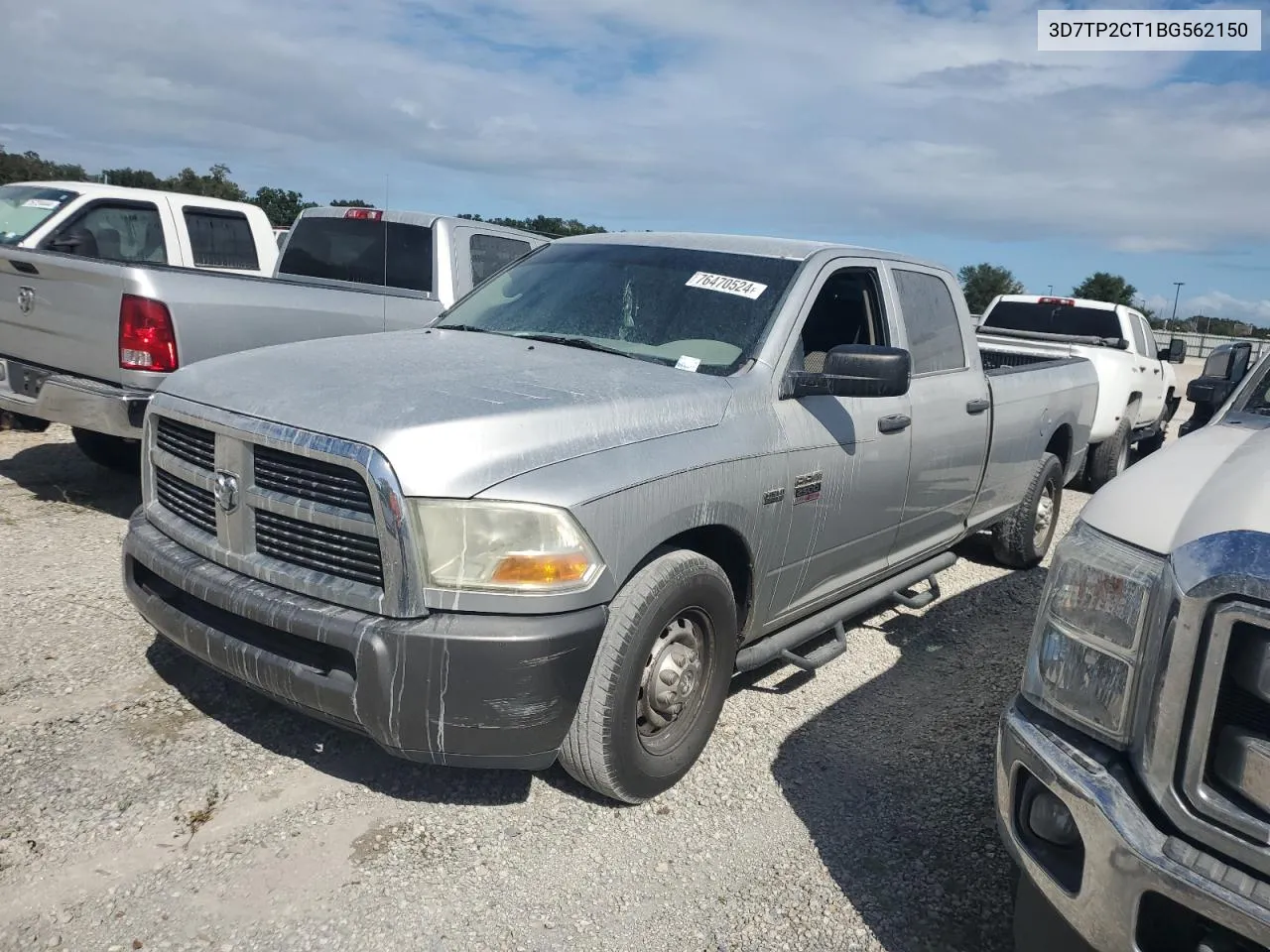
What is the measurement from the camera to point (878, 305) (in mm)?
4547

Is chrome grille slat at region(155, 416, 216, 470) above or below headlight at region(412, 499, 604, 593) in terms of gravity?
above

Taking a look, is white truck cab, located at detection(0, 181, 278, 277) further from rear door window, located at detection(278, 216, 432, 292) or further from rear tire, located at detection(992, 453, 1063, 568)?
rear tire, located at detection(992, 453, 1063, 568)

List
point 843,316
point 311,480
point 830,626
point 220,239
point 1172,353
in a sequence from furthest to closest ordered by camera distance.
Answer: point 1172,353 < point 220,239 < point 843,316 < point 830,626 < point 311,480

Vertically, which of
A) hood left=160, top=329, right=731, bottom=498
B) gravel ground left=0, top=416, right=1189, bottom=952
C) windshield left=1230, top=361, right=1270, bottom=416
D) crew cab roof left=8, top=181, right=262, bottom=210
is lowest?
gravel ground left=0, top=416, right=1189, bottom=952

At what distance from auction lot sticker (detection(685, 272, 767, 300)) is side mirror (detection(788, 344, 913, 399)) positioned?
428 mm

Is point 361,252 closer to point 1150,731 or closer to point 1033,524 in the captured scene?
point 1033,524

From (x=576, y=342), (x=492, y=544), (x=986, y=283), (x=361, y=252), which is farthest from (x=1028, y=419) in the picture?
(x=986, y=283)

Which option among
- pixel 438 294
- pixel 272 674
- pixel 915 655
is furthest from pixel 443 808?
pixel 438 294

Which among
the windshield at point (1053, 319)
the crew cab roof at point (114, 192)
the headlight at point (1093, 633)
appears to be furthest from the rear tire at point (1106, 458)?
the crew cab roof at point (114, 192)

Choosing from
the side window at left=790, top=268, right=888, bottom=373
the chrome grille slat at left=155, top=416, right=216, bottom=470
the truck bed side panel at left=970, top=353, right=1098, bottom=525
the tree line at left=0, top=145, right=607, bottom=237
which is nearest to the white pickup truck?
the truck bed side panel at left=970, top=353, right=1098, bottom=525

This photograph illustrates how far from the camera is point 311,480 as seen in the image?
2.82m

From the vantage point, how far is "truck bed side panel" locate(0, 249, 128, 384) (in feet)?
17.5

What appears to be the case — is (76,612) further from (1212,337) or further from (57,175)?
(1212,337)

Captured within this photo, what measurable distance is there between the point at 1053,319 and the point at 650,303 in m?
8.78
